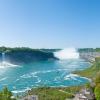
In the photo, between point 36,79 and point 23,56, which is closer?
point 36,79

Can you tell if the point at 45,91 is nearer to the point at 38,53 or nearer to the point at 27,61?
the point at 27,61

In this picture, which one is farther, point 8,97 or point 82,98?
point 82,98

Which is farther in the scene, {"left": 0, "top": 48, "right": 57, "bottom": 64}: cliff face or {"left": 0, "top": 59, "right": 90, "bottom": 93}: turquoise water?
{"left": 0, "top": 48, "right": 57, "bottom": 64}: cliff face

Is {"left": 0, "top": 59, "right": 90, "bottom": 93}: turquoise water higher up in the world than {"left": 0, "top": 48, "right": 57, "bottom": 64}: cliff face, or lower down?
lower down

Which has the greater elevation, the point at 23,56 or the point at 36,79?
the point at 23,56

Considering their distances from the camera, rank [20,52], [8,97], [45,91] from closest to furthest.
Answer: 1. [8,97]
2. [45,91]
3. [20,52]

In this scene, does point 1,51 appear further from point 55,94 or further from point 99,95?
point 99,95

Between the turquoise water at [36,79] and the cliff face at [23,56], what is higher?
the cliff face at [23,56]

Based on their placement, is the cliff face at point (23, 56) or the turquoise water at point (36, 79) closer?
the turquoise water at point (36, 79)

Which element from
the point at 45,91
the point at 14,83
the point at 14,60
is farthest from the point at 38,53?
the point at 45,91

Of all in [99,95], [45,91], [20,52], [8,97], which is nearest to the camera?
[8,97]
